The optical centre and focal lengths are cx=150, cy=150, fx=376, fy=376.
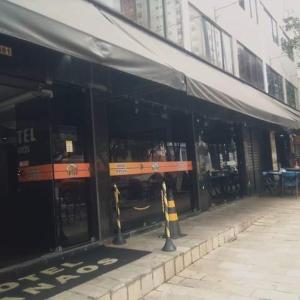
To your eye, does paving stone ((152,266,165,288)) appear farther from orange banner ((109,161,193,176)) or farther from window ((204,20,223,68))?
window ((204,20,223,68))

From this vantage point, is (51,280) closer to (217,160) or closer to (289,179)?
(217,160)

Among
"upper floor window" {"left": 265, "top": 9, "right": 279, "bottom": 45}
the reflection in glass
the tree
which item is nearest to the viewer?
the reflection in glass

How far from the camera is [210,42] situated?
39.5 feet

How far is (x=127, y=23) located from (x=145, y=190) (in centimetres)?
351

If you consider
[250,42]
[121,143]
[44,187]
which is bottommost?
[44,187]

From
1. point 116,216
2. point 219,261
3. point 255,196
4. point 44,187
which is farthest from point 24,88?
point 255,196

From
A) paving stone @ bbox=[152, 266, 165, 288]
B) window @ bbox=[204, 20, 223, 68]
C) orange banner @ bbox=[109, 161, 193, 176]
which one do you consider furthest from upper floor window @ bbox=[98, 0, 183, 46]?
paving stone @ bbox=[152, 266, 165, 288]

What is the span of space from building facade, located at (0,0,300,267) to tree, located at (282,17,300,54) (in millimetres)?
13230

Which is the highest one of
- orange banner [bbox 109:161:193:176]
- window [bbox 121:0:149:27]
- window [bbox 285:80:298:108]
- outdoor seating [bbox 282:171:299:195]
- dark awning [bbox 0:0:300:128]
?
window [bbox 285:80:298:108]

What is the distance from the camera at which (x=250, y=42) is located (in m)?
15.8

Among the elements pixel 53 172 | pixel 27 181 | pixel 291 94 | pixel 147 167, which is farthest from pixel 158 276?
pixel 291 94

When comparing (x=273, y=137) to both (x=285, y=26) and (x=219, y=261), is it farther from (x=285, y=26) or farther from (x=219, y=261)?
(x=219, y=261)

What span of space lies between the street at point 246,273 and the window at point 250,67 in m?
8.53

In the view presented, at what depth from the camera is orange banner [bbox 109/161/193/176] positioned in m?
7.20
